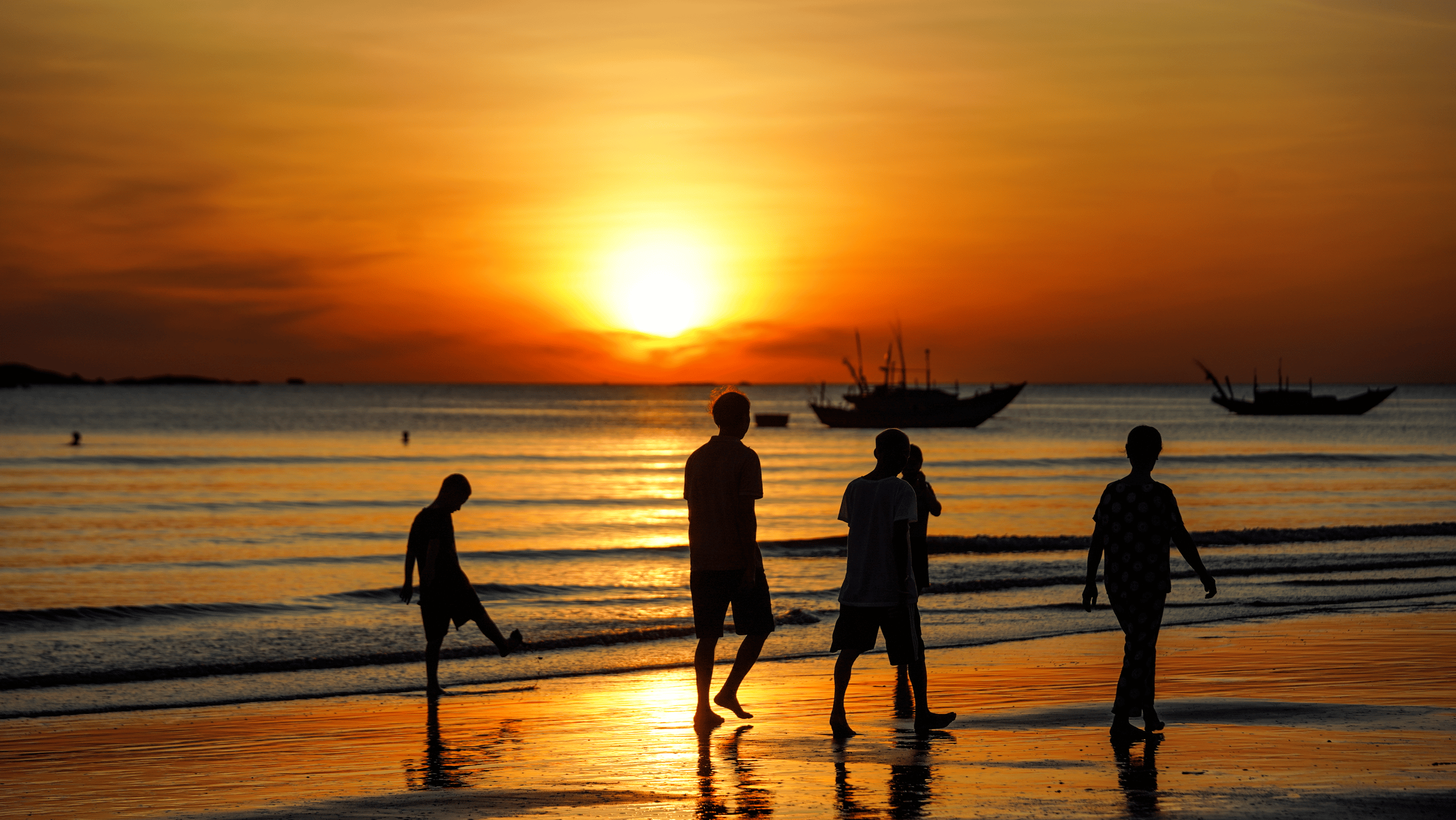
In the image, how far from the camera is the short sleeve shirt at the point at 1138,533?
6.65 meters

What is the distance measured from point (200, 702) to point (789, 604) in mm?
8191

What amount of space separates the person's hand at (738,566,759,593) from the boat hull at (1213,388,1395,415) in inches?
5096

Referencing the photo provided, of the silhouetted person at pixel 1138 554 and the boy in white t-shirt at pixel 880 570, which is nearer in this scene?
the silhouetted person at pixel 1138 554

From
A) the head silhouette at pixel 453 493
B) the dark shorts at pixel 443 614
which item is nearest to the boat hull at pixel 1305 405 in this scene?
the dark shorts at pixel 443 614

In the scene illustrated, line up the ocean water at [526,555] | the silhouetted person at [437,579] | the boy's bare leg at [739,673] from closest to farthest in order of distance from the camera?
the boy's bare leg at [739,673] → the silhouetted person at [437,579] → the ocean water at [526,555]

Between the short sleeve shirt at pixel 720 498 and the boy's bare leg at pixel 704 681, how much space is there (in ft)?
1.80

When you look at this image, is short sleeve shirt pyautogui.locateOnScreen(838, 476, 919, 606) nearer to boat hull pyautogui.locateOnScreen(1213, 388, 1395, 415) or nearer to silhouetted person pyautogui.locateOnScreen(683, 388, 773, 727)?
silhouetted person pyautogui.locateOnScreen(683, 388, 773, 727)

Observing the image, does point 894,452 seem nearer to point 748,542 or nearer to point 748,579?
point 748,542

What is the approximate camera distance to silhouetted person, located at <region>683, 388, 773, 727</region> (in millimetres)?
7383

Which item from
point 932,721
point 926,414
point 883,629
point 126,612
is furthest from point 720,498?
point 926,414

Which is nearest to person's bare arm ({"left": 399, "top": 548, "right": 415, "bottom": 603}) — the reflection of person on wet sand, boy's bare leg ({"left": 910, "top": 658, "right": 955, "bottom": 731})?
boy's bare leg ({"left": 910, "top": 658, "right": 955, "bottom": 731})

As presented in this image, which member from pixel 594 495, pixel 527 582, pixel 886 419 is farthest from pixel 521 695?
pixel 886 419

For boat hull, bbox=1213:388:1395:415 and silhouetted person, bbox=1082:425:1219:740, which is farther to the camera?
boat hull, bbox=1213:388:1395:415

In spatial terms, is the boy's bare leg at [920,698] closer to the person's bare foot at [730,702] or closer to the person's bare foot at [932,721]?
A: the person's bare foot at [932,721]
